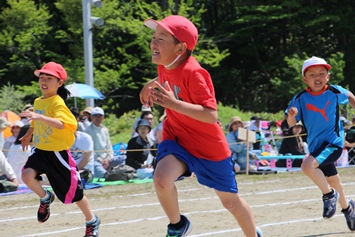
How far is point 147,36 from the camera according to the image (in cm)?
3347

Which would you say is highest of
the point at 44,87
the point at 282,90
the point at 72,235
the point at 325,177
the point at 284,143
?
the point at 44,87

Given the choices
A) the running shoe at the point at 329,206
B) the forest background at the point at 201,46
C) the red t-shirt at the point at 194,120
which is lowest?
the forest background at the point at 201,46

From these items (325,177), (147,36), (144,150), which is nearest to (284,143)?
(144,150)

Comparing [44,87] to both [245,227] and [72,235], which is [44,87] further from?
[245,227]

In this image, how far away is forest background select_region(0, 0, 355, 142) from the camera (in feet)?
110

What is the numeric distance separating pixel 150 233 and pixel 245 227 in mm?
2347

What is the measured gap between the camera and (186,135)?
6117 mm

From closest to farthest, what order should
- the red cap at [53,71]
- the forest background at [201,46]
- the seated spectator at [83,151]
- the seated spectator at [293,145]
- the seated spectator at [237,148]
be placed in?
the red cap at [53,71] → the seated spectator at [83,151] → the seated spectator at [237,148] → the seated spectator at [293,145] → the forest background at [201,46]

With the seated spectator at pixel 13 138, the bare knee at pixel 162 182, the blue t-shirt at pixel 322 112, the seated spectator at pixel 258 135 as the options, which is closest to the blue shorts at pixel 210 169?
the bare knee at pixel 162 182

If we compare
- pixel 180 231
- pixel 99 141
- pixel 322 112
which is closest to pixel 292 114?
pixel 322 112

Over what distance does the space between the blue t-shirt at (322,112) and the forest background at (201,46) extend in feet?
65.1

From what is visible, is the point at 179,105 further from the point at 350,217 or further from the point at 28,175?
the point at 350,217

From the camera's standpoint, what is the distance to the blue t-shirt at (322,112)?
815cm

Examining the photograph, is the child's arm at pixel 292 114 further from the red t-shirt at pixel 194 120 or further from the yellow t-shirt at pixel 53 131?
the yellow t-shirt at pixel 53 131
